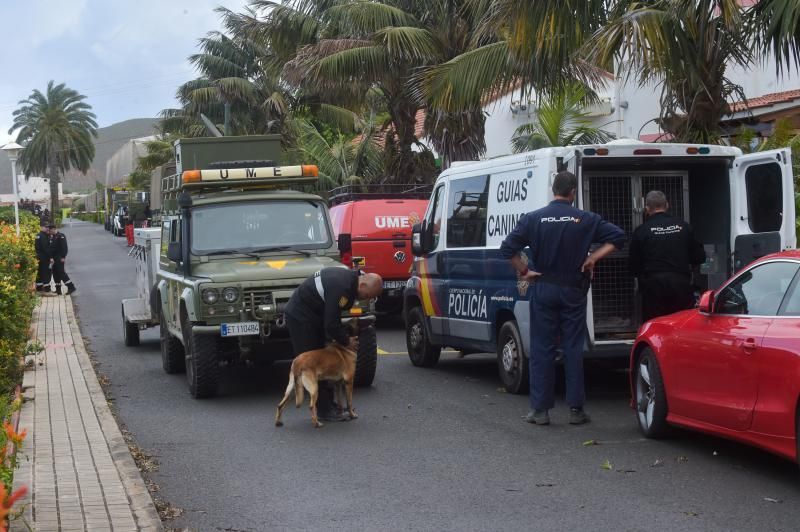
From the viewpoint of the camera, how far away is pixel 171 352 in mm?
13750

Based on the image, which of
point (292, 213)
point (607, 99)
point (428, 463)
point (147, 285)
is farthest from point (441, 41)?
point (428, 463)

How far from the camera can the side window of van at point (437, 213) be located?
12933mm

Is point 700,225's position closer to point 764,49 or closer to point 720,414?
point 764,49

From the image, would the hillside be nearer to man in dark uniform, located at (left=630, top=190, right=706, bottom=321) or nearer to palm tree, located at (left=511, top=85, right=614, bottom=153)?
palm tree, located at (left=511, top=85, right=614, bottom=153)

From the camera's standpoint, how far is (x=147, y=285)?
16.7 metres

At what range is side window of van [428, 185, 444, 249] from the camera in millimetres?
12933

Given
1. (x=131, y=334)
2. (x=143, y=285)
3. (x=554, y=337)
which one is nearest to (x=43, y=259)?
(x=131, y=334)

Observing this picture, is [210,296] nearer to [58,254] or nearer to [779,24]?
[779,24]

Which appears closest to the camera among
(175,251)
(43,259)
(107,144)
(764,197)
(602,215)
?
(764,197)

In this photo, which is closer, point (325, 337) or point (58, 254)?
point (325, 337)

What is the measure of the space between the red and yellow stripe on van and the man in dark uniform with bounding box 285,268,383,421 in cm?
329

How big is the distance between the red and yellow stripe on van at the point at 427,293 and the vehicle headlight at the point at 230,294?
2.83 metres

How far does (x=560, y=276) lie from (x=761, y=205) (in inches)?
99.6

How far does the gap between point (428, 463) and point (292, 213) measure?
16.5ft
